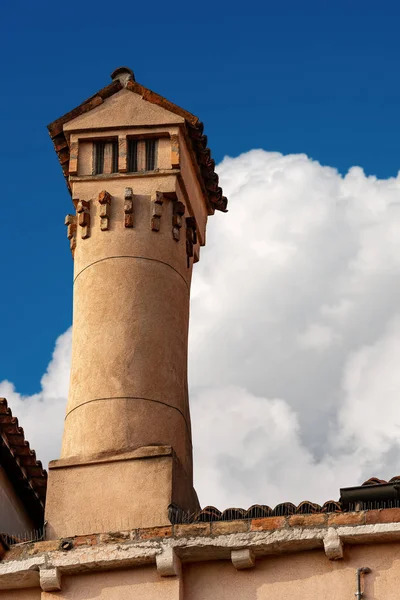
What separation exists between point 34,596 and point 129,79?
24.5 ft

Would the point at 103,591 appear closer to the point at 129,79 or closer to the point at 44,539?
the point at 44,539

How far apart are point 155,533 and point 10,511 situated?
4559 mm

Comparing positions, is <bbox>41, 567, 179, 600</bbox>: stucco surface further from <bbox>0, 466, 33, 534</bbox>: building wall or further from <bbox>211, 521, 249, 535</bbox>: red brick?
<bbox>0, 466, 33, 534</bbox>: building wall

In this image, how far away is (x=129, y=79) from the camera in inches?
792

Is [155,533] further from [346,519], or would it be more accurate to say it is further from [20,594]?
[346,519]

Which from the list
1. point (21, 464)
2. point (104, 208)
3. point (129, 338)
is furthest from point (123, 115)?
point (21, 464)

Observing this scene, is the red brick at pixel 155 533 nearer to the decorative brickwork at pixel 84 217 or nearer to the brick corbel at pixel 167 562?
the brick corbel at pixel 167 562

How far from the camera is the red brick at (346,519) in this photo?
51.1 ft

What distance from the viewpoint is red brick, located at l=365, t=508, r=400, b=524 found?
50.9 ft

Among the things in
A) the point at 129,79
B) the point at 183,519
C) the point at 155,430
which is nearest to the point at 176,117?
the point at 129,79

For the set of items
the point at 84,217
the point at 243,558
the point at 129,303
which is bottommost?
the point at 243,558

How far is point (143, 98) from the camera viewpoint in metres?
19.8

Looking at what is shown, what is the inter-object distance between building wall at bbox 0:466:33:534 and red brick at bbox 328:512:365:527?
5.56m

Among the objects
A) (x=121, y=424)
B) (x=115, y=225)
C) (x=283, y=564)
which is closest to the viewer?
(x=283, y=564)
